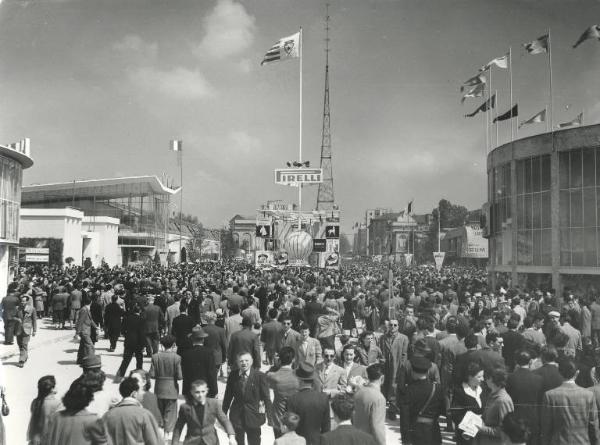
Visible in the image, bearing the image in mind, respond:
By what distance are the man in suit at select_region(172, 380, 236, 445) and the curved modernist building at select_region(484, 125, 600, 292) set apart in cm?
2426

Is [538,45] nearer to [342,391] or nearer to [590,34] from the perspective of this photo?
[590,34]

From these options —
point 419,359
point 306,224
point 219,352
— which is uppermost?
point 306,224

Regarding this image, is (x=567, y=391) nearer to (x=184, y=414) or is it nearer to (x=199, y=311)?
(x=184, y=414)

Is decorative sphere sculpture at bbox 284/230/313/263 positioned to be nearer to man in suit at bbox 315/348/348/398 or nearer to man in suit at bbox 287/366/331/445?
man in suit at bbox 315/348/348/398

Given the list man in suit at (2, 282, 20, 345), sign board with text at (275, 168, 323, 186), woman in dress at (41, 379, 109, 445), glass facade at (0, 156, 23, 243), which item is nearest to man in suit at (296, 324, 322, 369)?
woman in dress at (41, 379, 109, 445)

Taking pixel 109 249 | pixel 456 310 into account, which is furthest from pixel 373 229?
pixel 456 310

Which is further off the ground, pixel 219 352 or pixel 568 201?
pixel 568 201

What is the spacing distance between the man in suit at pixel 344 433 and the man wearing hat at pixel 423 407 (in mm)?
1540

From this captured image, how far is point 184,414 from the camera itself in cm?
571

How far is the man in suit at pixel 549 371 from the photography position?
6.59m

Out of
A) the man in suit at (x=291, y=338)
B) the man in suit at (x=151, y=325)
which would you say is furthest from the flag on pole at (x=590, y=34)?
the man in suit at (x=151, y=325)

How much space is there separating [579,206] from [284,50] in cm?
1614

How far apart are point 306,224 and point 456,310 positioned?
1256cm

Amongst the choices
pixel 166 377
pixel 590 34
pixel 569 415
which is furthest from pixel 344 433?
pixel 590 34
